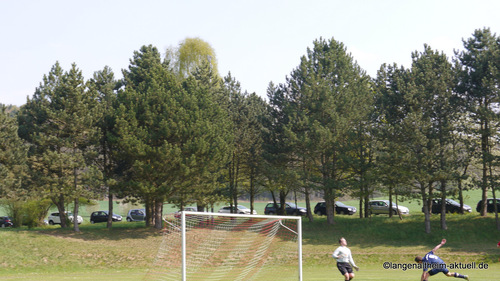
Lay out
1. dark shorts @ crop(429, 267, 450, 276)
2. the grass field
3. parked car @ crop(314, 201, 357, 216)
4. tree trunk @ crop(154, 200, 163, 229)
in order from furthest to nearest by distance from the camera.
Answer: parked car @ crop(314, 201, 357, 216) < tree trunk @ crop(154, 200, 163, 229) < the grass field < dark shorts @ crop(429, 267, 450, 276)

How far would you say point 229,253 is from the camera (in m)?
→ 30.8

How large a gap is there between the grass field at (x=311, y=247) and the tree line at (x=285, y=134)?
2.11 metres

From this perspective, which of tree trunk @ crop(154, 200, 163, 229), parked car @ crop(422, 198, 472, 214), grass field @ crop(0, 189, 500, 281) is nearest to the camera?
grass field @ crop(0, 189, 500, 281)

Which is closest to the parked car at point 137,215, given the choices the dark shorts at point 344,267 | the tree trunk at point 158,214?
the tree trunk at point 158,214

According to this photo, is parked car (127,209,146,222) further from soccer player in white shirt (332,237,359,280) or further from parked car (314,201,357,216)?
soccer player in white shirt (332,237,359,280)

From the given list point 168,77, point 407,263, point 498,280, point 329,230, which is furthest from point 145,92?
point 498,280

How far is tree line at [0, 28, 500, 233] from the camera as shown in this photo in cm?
3688

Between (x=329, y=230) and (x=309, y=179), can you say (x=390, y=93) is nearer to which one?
(x=309, y=179)

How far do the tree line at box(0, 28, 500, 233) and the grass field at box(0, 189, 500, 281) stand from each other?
2109mm

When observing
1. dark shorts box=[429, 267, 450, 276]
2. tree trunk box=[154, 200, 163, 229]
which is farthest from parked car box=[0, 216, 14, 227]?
dark shorts box=[429, 267, 450, 276]

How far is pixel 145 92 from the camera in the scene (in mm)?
39000

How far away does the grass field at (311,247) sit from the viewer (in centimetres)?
2930

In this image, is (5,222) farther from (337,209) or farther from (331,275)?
(331,275)

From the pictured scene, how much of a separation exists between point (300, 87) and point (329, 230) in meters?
12.4
